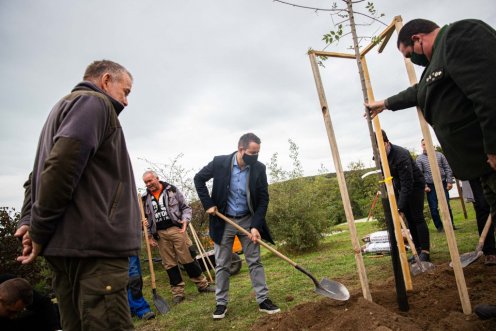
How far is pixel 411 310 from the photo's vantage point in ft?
9.73

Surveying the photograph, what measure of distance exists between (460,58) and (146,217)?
5392mm

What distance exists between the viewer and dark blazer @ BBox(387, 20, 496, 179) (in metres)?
1.99

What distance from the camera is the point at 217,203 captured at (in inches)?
171

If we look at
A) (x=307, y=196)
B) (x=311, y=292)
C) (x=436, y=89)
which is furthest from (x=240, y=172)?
(x=307, y=196)

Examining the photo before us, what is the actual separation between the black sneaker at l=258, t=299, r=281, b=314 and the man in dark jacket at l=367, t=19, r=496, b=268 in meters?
2.53

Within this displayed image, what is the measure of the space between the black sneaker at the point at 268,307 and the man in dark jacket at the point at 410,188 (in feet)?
7.83

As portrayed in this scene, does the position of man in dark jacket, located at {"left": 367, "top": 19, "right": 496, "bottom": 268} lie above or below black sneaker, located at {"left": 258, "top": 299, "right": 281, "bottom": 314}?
above

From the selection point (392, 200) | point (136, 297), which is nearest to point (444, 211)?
point (392, 200)

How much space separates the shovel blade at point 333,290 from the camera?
3.47 m

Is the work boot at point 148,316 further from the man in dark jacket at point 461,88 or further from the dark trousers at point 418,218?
the man in dark jacket at point 461,88

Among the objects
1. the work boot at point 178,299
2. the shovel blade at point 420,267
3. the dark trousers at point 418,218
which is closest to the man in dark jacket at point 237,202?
the work boot at point 178,299

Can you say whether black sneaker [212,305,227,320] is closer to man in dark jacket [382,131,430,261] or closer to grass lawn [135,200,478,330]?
grass lawn [135,200,478,330]

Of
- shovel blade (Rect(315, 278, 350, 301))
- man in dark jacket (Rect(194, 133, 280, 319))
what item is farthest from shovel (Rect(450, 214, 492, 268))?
man in dark jacket (Rect(194, 133, 280, 319))

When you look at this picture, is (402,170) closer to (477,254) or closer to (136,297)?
(477,254)
